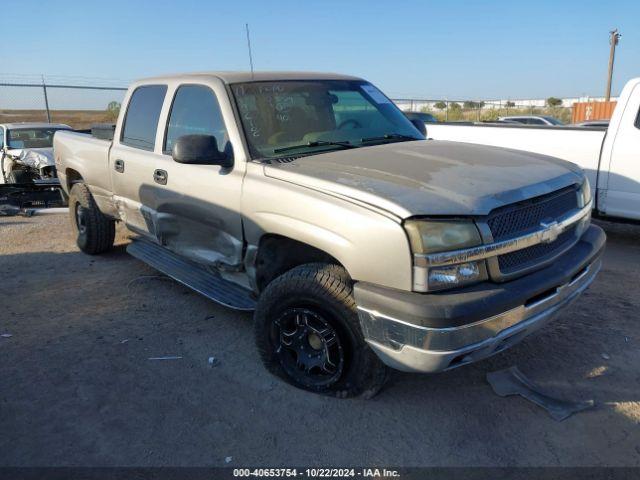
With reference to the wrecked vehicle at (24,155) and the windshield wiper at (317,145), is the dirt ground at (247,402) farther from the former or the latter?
the wrecked vehicle at (24,155)

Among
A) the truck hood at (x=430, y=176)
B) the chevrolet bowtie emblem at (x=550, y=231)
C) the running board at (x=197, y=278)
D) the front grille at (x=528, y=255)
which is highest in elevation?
the truck hood at (x=430, y=176)

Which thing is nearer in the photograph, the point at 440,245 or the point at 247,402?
the point at 440,245

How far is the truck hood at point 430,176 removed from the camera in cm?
262

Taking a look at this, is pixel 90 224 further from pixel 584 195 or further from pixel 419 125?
pixel 584 195

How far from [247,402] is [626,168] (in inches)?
213

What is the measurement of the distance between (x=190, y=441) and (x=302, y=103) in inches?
95.7

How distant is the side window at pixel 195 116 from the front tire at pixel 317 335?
3.71 ft

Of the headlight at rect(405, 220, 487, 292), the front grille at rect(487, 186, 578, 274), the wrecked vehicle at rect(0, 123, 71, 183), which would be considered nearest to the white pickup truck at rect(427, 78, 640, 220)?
the front grille at rect(487, 186, 578, 274)

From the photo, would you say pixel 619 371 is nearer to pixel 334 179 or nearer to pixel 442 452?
pixel 442 452

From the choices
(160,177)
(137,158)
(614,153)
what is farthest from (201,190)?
(614,153)

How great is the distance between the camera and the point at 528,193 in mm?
2840

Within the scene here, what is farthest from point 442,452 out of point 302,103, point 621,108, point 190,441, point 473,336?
point 621,108

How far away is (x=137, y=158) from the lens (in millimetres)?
4555

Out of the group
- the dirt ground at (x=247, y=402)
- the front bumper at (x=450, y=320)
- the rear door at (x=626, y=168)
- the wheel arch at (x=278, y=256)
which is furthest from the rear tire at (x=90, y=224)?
the rear door at (x=626, y=168)
